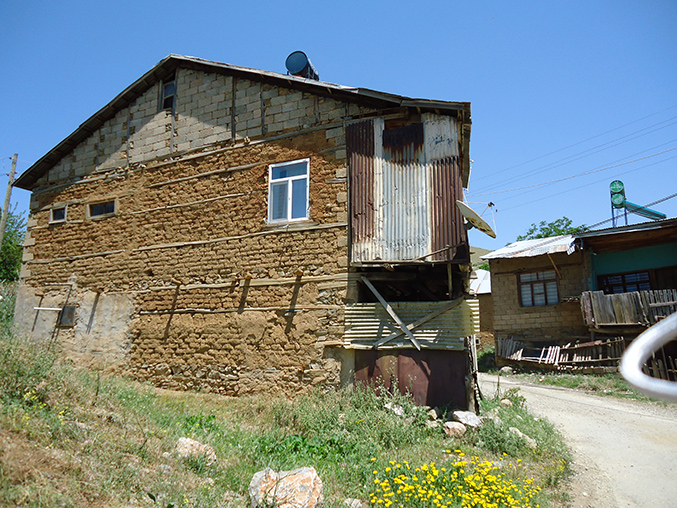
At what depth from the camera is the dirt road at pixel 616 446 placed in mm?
6164

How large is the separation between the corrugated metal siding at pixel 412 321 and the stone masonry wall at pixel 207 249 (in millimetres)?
344

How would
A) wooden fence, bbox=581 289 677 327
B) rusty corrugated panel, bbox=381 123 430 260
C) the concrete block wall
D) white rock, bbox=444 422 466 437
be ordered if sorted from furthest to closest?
1. wooden fence, bbox=581 289 677 327
2. the concrete block wall
3. rusty corrugated panel, bbox=381 123 430 260
4. white rock, bbox=444 422 466 437

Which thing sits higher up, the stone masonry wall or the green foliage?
the stone masonry wall

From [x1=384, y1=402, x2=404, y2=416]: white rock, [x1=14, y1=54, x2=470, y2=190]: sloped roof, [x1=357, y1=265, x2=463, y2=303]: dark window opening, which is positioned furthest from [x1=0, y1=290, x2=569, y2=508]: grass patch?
[x1=14, y1=54, x2=470, y2=190]: sloped roof

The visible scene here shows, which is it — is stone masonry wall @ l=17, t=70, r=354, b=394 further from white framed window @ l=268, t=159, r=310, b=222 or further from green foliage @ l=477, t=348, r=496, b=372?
green foliage @ l=477, t=348, r=496, b=372

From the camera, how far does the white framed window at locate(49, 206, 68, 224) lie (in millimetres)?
13258

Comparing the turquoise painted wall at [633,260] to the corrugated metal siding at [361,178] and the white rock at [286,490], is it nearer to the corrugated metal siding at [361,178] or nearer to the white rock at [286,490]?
the corrugated metal siding at [361,178]

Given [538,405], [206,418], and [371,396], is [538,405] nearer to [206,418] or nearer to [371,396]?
[371,396]

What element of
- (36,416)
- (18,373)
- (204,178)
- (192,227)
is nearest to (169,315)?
(192,227)

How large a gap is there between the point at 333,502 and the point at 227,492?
1.16 metres

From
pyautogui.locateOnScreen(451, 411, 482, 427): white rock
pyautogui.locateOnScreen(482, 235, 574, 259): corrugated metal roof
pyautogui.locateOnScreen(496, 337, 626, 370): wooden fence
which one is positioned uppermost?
pyautogui.locateOnScreen(482, 235, 574, 259): corrugated metal roof

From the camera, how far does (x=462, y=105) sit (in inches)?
363

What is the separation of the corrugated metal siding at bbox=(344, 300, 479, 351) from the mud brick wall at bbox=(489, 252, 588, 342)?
1048 cm

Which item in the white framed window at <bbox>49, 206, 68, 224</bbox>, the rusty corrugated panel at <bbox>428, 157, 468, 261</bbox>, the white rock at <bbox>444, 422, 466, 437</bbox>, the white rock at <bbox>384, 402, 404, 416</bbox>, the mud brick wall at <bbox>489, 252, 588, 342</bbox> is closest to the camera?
the white rock at <bbox>444, 422, 466, 437</bbox>
